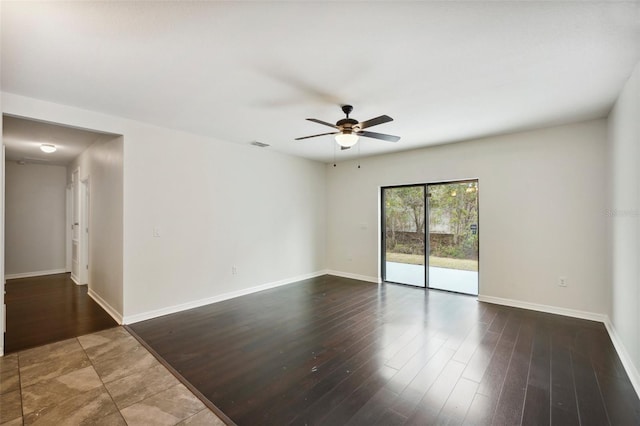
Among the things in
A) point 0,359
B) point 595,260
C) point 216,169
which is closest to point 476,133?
point 595,260

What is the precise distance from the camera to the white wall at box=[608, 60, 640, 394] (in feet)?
7.88

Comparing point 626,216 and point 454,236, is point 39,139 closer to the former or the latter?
point 454,236

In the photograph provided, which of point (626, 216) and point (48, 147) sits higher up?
point (48, 147)

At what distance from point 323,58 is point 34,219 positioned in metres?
8.00

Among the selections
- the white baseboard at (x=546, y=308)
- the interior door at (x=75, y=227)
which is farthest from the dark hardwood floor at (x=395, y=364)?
the interior door at (x=75, y=227)

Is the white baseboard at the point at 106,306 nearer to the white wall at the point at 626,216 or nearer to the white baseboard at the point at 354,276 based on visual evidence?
the white baseboard at the point at 354,276

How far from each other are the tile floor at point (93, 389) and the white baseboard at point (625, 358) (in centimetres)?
331

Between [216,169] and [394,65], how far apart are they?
3315 millimetres

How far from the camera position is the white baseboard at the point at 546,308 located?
3.72 m

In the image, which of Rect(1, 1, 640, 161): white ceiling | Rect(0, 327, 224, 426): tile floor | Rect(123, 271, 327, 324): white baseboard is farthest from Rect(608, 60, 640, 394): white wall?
Rect(123, 271, 327, 324): white baseboard

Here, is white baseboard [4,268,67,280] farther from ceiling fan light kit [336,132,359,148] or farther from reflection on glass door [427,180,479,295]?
reflection on glass door [427,180,479,295]

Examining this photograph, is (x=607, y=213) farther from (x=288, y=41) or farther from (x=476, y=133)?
(x=288, y=41)

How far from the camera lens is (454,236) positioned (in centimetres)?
502

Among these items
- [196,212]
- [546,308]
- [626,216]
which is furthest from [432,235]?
[196,212]
